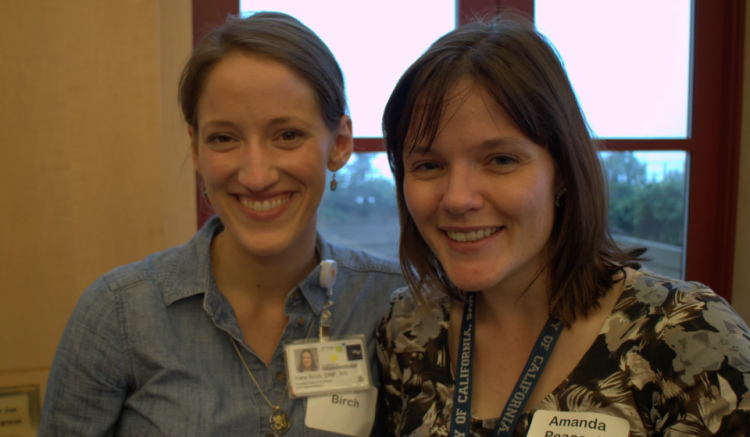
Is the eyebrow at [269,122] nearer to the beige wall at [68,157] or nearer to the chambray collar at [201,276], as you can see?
the chambray collar at [201,276]

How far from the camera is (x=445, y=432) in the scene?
4.24 feet

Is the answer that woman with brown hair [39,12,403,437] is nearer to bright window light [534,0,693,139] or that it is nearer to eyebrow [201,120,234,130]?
eyebrow [201,120,234,130]

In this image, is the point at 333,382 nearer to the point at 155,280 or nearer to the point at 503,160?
the point at 155,280

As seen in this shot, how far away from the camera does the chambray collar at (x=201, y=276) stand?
5.00ft

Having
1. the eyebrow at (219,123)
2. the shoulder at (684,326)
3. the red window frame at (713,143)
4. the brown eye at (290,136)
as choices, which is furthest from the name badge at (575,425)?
the red window frame at (713,143)

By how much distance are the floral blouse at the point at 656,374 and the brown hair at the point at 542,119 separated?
11 centimetres

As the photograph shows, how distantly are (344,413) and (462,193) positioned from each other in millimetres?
763

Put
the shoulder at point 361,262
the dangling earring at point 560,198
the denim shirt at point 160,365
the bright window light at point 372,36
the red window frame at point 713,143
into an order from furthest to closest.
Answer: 1. the red window frame at point 713,143
2. the bright window light at point 372,36
3. the shoulder at point 361,262
4. the denim shirt at point 160,365
5. the dangling earring at point 560,198

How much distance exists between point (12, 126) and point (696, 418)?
227 centimetres

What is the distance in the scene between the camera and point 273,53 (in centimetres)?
146

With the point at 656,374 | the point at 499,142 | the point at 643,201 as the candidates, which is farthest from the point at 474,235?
the point at 643,201

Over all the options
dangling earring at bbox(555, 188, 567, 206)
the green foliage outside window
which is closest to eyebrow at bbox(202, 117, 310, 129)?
dangling earring at bbox(555, 188, 567, 206)

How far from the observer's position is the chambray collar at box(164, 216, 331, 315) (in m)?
1.52

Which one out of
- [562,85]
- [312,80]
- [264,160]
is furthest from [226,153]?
[562,85]
